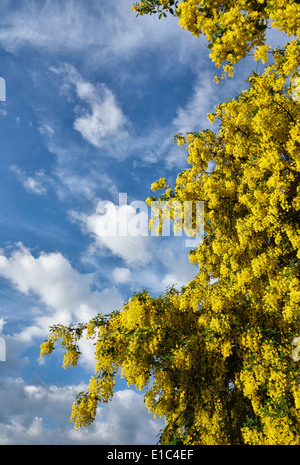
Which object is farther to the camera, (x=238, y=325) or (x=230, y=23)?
(x=238, y=325)

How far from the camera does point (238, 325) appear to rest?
943cm

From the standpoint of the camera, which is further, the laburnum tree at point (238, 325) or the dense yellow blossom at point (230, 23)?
the laburnum tree at point (238, 325)

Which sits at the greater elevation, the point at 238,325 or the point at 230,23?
the point at 230,23

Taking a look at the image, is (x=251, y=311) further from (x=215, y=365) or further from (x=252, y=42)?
(x=252, y=42)

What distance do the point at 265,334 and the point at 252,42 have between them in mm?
6772

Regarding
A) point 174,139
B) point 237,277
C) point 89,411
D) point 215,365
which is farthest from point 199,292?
point 174,139

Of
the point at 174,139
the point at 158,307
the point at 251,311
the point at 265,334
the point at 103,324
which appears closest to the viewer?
the point at 265,334

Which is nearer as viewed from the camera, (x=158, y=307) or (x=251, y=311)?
(x=251, y=311)

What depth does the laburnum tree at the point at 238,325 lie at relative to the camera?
8.55 m

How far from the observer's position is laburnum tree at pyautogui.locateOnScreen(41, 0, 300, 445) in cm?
855

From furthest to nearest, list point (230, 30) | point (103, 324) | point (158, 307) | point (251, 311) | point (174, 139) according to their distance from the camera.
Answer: point (174, 139) < point (103, 324) < point (158, 307) < point (251, 311) < point (230, 30)

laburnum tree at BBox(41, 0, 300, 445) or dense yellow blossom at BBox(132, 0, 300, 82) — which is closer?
dense yellow blossom at BBox(132, 0, 300, 82)

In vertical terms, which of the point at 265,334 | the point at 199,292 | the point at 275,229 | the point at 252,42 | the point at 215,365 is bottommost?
the point at 215,365

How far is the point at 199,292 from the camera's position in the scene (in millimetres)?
10695
